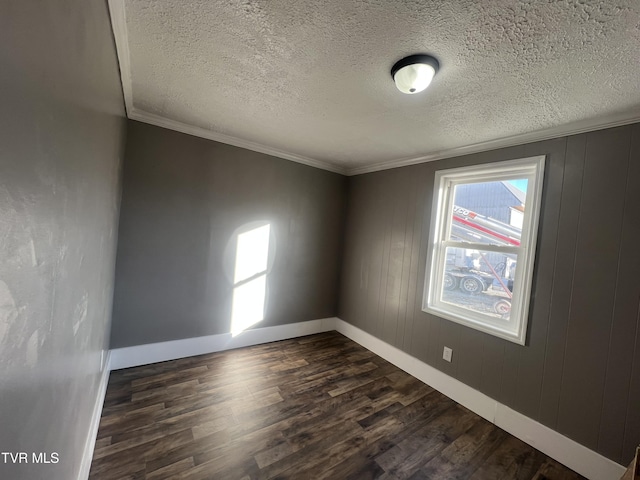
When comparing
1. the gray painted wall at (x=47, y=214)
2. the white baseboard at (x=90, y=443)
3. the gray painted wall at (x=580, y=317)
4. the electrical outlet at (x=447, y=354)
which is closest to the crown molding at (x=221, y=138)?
the gray painted wall at (x=47, y=214)

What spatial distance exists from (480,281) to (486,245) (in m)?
0.33

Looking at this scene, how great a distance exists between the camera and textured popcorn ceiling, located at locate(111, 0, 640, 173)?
1.06 meters

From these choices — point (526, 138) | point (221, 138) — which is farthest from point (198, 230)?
point (526, 138)

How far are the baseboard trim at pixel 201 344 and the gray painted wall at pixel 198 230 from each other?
0.07m

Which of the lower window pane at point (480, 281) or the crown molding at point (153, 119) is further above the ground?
the crown molding at point (153, 119)

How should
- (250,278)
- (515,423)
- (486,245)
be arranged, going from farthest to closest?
(250,278)
(486,245)
(515,423)

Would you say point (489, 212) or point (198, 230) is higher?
point (489, 212)

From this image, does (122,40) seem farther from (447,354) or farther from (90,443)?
(447,354)

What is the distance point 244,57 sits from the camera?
1.41 metres

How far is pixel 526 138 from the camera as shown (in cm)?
201

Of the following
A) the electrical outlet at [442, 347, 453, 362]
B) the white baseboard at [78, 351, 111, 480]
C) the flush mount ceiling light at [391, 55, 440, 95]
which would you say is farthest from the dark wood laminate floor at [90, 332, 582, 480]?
the flush mount ceiling light at [391, 55, 440, 95]

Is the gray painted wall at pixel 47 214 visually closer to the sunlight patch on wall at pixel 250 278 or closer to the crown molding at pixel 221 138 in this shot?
the crown molding at pixel 221 138

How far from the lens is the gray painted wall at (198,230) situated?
2332 mm

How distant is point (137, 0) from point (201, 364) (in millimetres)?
2720
